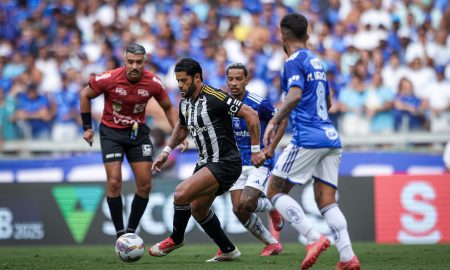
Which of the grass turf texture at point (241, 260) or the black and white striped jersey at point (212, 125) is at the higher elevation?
the black and white striped jersey at point (212, 125)

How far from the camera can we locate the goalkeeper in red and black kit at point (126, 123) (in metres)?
12.3

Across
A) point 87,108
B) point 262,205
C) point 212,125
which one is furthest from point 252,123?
point 87,108

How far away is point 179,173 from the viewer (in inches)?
693

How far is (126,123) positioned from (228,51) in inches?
299

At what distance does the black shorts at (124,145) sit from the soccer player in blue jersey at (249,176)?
53.0 inches

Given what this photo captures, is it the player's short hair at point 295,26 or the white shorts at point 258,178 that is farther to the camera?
the white shorts at point 258,178

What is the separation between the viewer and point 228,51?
65.0 feet

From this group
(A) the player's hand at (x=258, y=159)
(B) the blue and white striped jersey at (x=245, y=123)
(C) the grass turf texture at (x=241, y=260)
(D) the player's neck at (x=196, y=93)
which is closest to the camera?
(A) the player's hand at (x=258, y=159)

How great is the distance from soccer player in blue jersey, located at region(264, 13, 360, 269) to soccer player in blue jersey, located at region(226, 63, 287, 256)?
2.14 metres

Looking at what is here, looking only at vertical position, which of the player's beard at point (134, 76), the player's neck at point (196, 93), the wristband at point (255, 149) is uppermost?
the player's beard at point (134, 76)

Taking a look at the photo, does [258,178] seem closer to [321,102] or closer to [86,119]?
[321,102]

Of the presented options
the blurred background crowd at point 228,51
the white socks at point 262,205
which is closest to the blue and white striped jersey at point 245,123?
the white socks at point 262,205

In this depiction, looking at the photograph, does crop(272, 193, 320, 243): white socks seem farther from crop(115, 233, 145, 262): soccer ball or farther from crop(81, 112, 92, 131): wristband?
crop(81, 112, 92, 131): wristband

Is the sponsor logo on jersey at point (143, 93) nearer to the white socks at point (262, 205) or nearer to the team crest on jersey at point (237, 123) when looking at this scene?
the team crest on jersey at point (237, 123)
